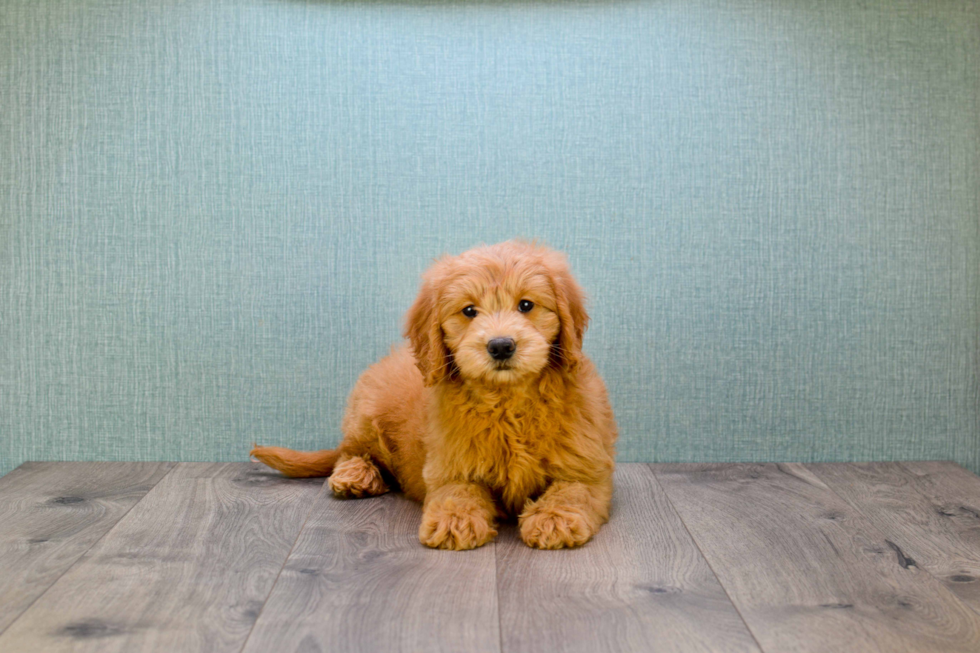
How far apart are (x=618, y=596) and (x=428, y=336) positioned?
0.79 metres

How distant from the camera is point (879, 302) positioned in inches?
111

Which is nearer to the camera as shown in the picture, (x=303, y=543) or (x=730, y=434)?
(x=303, y=543)

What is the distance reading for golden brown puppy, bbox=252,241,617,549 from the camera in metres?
2.01

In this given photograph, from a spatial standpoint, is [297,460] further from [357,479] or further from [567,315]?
[567,315]

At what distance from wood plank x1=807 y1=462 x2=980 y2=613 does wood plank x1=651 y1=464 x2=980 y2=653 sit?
0.14 ft

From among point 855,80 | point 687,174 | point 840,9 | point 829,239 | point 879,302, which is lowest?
point 879,302

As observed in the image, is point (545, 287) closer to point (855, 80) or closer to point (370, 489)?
point (370, 489)

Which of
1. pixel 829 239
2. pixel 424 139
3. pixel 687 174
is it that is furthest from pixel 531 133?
pixel 829 239

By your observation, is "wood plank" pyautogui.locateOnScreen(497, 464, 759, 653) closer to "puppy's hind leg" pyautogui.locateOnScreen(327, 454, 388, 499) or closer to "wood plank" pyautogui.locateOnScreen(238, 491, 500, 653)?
"wood plank" pyautogui.locateOnScreen(238, 491, 500, 653)

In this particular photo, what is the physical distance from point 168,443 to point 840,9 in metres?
2.65

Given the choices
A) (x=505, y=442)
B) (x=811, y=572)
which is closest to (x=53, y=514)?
(x=505, y=442)

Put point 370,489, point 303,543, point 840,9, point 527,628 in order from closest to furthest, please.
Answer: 1. point 527,628
2. point 303,543
3. point 370,489
4. point 840,9

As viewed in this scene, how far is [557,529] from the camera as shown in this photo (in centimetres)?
200

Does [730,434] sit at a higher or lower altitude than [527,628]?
higher
